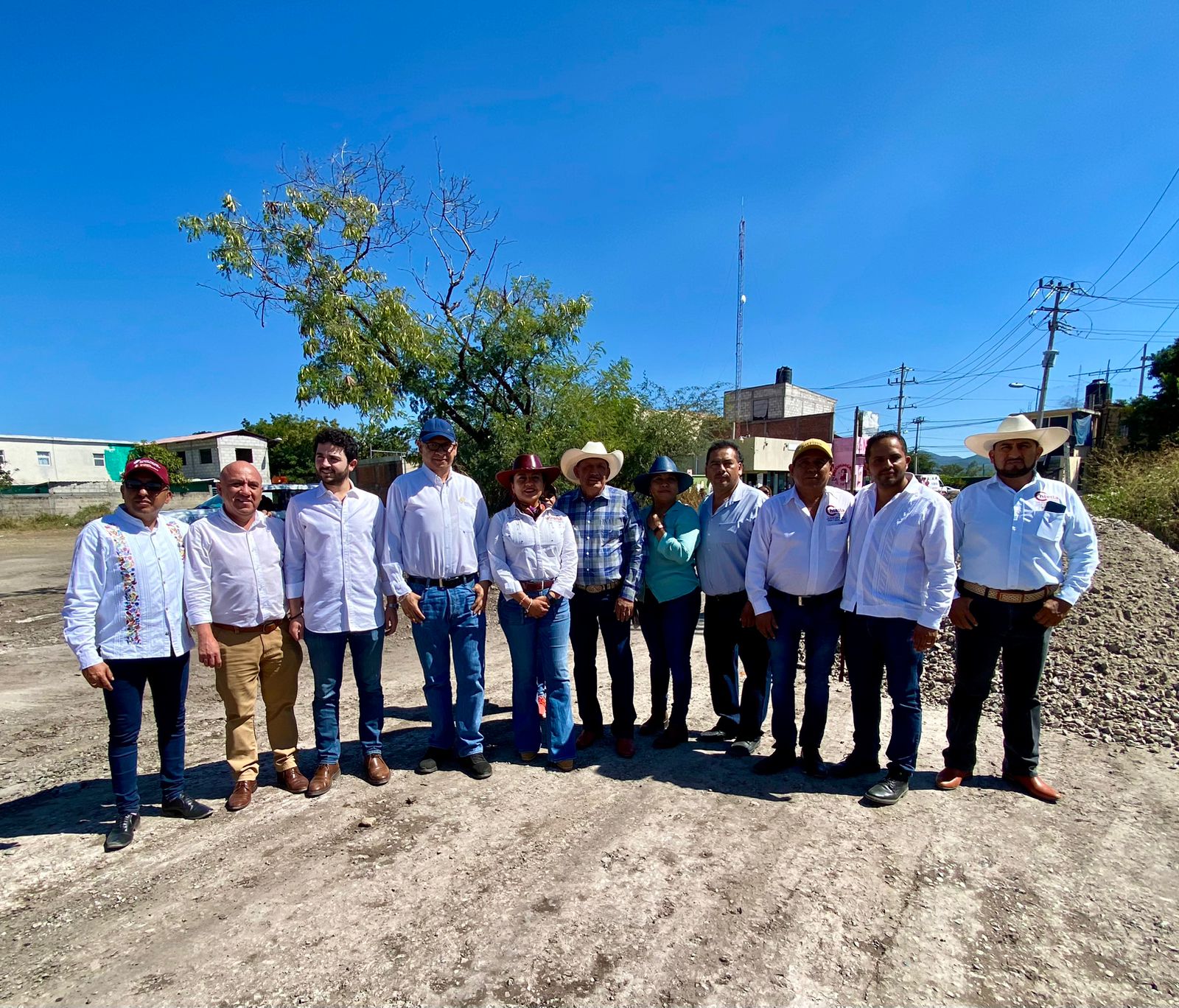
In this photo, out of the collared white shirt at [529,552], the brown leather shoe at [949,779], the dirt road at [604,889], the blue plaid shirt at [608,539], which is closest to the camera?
the dirt road at [604,889]

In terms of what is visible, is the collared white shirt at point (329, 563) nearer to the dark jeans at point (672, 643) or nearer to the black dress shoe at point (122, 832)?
the black dress shoe at point (122, 832)

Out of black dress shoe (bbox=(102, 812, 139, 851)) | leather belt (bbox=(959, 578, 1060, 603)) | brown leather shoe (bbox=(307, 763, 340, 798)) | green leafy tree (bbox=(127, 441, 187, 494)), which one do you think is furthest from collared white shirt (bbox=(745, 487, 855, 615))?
green leafy tree (bbox=(127, 441, 187, 494))

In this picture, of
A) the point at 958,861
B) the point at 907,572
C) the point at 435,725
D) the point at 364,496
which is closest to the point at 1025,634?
the point at 907,572

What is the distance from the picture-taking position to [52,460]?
46625 mm

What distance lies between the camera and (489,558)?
154 inches

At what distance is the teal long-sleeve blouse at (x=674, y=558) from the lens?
13.2 feet

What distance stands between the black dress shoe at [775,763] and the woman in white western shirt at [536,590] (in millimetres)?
1222

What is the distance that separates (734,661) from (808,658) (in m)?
0.72

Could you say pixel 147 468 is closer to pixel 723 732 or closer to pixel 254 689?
pixel 254 689

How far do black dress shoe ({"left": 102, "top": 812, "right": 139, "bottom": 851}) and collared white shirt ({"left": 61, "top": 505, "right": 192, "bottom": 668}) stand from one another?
2.84 feet

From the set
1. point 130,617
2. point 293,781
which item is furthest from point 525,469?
point 293,781

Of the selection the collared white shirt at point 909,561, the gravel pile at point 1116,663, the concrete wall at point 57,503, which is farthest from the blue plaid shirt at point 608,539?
the concrete wall at point 57,503

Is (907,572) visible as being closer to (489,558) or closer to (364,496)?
(489,558)

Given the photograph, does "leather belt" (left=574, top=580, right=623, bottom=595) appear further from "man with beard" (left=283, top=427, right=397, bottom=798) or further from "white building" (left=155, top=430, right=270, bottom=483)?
"white building" (left=155, top=430, right=270, bottom=483)
